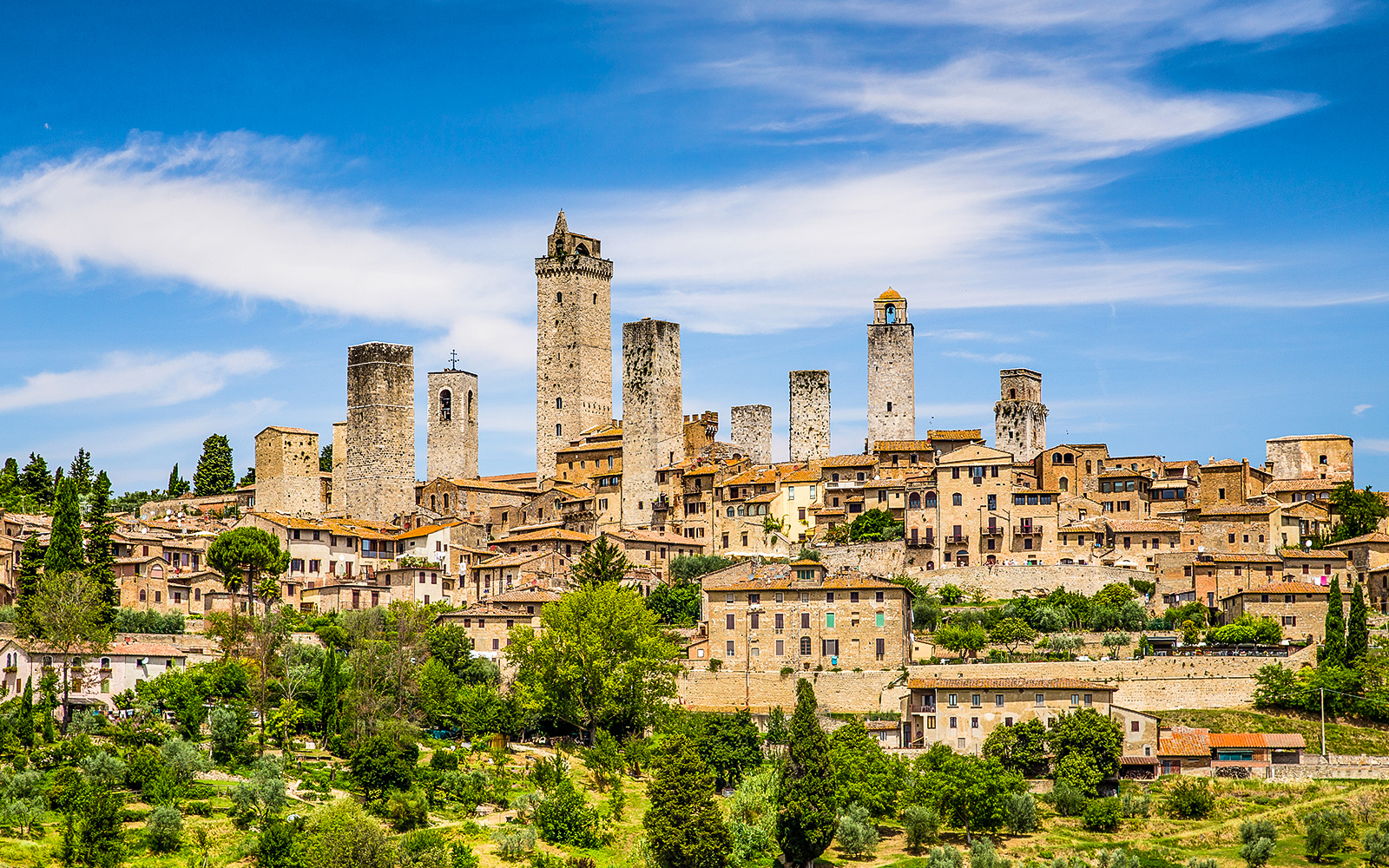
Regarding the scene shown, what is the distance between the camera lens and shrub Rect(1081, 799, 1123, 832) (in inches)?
2223

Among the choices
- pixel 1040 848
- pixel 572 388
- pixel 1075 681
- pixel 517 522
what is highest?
pixel 572 388

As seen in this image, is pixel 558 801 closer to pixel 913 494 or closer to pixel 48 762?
pixel 48 762

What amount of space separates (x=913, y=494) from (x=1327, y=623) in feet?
67.5

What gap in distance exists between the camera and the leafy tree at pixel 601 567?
245 ft

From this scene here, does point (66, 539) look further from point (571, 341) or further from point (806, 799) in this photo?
point (571, 341)

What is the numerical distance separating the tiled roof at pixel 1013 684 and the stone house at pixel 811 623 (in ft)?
12.8

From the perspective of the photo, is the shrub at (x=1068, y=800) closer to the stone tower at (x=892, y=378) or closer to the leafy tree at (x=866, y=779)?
the leafy tree at (x=866, y=779)

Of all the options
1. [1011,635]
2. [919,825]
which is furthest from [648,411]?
[919,825]

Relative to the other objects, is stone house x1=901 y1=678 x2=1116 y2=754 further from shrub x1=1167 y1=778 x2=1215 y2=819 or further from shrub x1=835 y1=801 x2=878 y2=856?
shrub x1=835 y1=801 x2=878 y2=856

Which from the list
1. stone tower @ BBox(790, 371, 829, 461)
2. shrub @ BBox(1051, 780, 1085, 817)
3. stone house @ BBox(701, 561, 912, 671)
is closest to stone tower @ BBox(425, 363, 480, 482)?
stone tower @ BBox(790, 371, 829, 461)

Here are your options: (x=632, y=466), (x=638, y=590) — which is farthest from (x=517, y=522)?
(x=638, y=590)

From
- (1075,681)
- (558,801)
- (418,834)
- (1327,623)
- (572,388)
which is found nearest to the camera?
(418,834)

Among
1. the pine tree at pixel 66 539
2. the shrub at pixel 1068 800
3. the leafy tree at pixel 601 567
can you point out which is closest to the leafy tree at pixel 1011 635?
the shrub at pixel 1068 800

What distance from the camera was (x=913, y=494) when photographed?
269 ft
